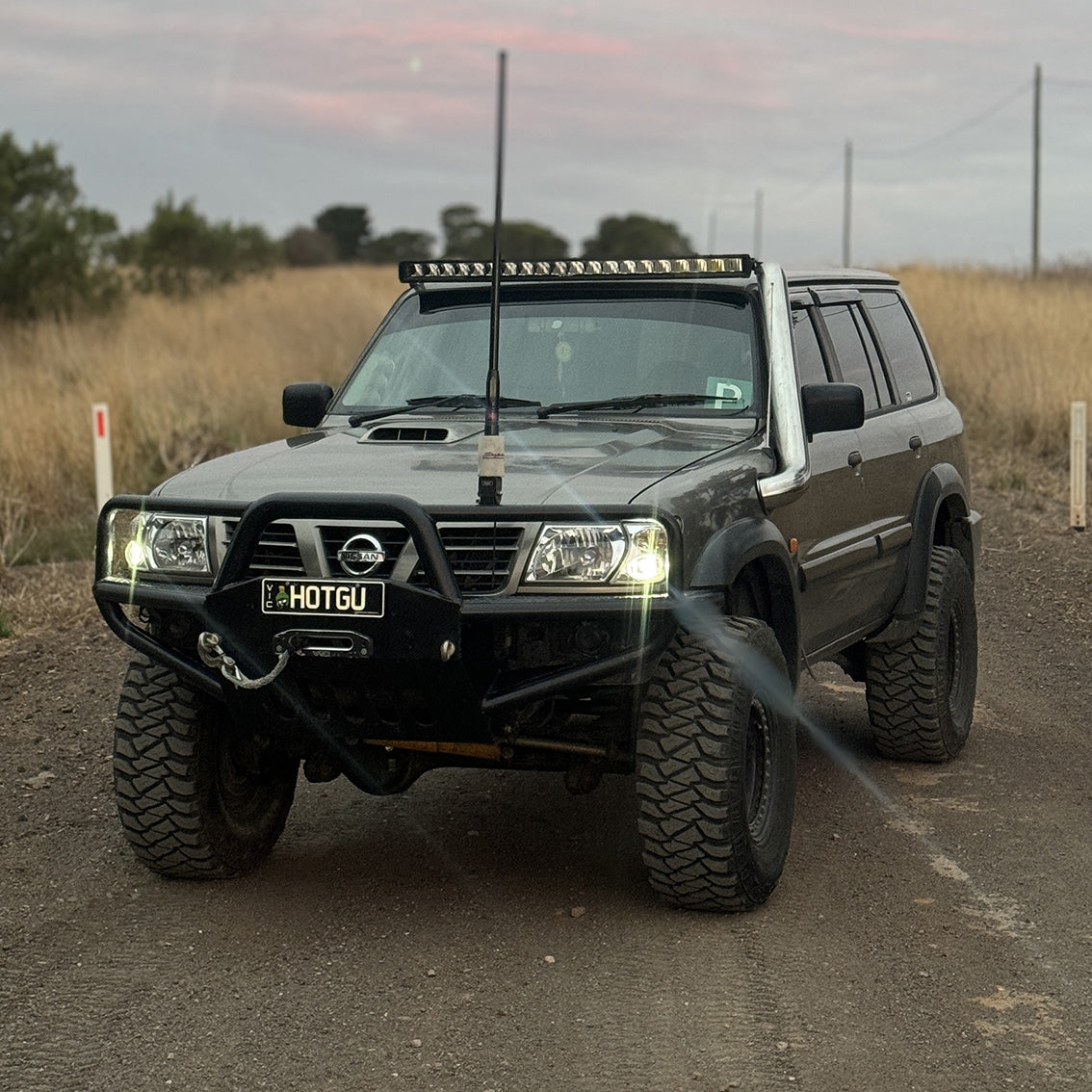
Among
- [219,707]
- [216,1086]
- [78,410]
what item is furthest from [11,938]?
[78,410]

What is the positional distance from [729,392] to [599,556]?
1.35 meters

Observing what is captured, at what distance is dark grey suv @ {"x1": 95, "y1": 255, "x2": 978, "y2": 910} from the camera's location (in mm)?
4430

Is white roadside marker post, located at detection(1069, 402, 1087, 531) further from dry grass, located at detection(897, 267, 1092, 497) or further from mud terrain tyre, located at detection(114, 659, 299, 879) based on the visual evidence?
mud terrain tyre, located at detection(114, 659, 299, 879)

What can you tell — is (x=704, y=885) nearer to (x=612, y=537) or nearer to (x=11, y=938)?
(x=612, y=537)

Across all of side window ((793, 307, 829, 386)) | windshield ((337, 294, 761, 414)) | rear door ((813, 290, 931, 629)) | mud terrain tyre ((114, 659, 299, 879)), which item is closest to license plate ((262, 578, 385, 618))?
mud terrain tyre ((114, 659, 299, 879))

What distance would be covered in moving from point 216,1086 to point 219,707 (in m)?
1.57

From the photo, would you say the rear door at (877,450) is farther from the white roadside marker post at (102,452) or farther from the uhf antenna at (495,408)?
the white roadside marker post at (102,452)

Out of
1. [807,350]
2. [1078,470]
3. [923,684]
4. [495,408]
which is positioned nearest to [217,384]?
[1078,470]

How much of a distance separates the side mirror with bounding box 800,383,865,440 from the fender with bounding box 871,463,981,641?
1.40 m

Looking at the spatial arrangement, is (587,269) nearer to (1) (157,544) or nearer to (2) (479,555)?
(2) (479,555)

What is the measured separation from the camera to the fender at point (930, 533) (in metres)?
6.64

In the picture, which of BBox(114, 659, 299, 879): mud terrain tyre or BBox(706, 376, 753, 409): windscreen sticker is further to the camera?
BBox(706, 376, 753, 409): windscreen sticker

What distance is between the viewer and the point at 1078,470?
13141mm

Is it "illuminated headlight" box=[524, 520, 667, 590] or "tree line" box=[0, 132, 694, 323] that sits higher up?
"tree line" box=[0, 132, 694, 323]
